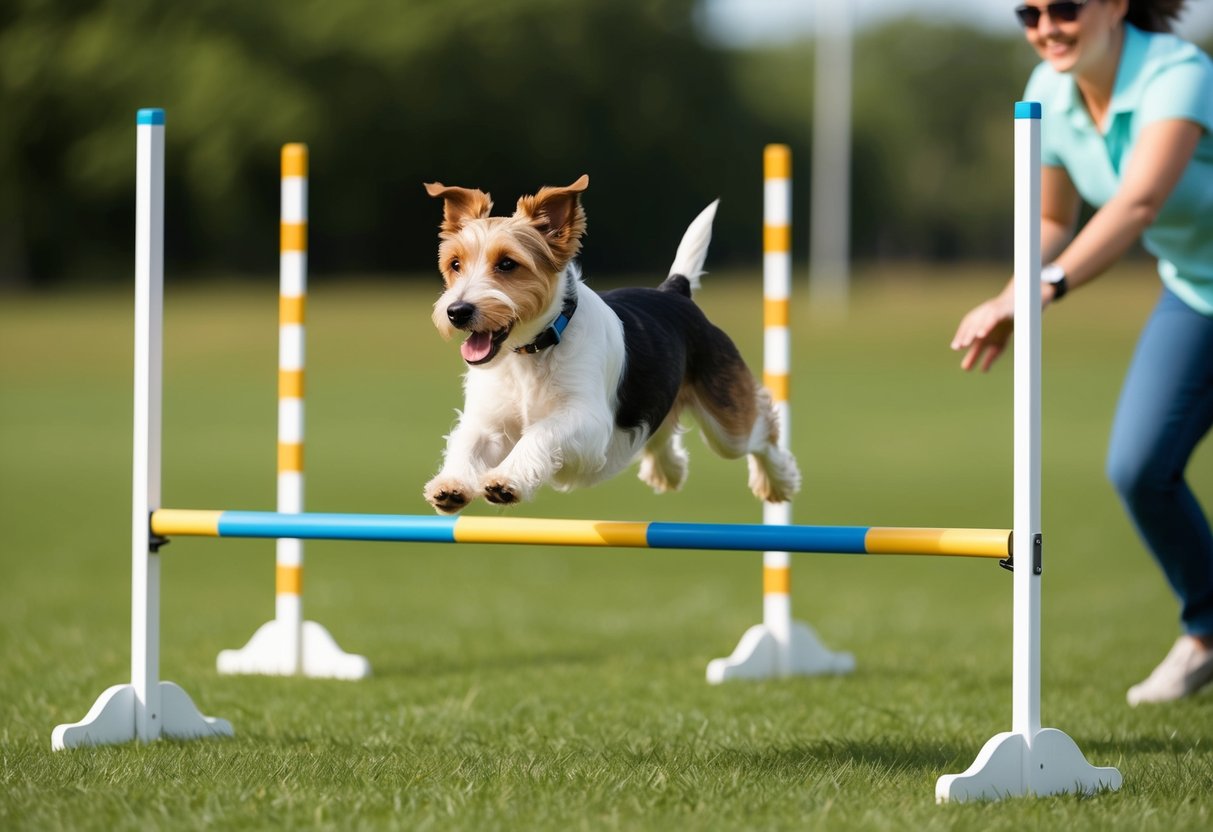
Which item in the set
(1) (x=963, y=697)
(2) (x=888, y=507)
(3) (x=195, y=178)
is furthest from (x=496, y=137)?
(3) (x=195, y=178)

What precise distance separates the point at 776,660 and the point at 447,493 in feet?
10.0

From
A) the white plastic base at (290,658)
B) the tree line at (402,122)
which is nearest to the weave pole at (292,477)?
the white plastic base at (290,658)

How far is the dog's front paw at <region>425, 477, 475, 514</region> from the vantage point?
409 centimetres

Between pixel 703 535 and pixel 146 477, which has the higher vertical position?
pixel 146 477

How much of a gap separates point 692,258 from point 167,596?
687 cm

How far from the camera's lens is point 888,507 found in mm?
14664

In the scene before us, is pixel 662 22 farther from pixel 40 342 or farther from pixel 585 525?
pixel 585 525

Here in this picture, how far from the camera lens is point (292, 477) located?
6566 mm

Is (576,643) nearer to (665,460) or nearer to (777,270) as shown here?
(777,270)

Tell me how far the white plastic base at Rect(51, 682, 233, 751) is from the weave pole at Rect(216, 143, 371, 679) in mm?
1356

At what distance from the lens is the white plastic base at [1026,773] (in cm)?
422

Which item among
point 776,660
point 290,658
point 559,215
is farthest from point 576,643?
point 559,215

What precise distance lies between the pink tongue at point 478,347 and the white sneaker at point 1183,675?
329 centimetres

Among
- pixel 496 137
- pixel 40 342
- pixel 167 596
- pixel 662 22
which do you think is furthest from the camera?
pixel 662 22
